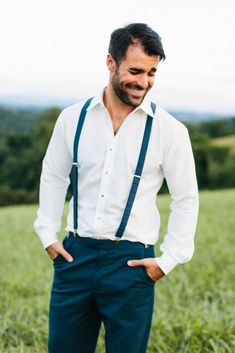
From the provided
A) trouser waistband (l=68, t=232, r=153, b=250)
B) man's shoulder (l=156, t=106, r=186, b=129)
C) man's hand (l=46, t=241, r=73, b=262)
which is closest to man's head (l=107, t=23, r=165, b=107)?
man's shoulder (l=156, t=106, r=186, b=129)

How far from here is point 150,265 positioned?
8.84 ft

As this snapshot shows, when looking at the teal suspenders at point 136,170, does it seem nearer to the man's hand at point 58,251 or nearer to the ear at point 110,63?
the man's hand at point 58,251

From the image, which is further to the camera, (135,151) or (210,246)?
(210,246)

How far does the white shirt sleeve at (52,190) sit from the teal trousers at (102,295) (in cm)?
17

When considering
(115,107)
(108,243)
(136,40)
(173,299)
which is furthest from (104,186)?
(173,299)

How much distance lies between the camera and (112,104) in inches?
108

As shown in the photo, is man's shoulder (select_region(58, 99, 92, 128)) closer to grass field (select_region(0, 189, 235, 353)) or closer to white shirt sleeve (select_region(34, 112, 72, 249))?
white shirt sleeve (select_region(34, 112, 72, 249))

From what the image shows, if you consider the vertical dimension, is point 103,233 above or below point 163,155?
below

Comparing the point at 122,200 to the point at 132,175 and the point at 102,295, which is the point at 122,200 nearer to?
the point at 132,175

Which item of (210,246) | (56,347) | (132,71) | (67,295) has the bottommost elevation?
(210,246)

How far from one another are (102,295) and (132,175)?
0.62 meters

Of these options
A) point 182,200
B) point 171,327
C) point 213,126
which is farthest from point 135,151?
point 213,126

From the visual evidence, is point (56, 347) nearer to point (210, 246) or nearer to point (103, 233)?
point (103, 233)

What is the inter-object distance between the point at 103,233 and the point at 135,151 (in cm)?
43
